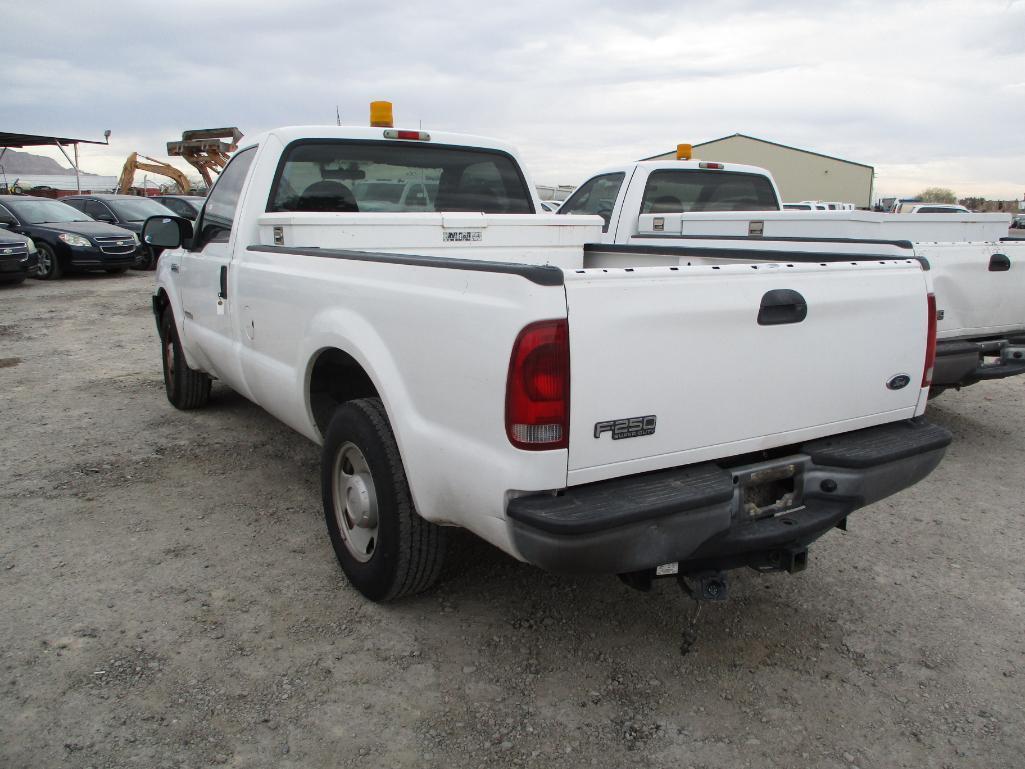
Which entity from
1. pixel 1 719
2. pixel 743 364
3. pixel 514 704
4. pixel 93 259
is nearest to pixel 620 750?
pixel 514 704

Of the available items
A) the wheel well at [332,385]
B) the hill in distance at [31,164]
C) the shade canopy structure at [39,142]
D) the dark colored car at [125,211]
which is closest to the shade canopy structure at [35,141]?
the shade canopy structure at [39,142]

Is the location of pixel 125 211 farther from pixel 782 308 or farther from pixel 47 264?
pixel 782 308

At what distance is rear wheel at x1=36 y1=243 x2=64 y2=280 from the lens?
1526 centimetres

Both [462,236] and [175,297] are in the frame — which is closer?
[462,236]

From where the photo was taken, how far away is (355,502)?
10.6 ft

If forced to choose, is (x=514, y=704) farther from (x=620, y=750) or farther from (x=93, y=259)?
(x=93, y=259)

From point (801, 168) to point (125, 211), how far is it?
31.4 m

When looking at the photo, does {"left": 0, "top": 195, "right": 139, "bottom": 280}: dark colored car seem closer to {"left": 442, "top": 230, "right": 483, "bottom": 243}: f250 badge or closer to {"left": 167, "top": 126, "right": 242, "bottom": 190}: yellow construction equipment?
{"left": 167, "top": 126, "right": 242, "bottom": 190}: yellow construction equipment

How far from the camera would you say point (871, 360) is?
287 cm

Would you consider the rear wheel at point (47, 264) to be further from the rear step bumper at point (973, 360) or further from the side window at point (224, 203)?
the rear step bumper at point (973, 360)

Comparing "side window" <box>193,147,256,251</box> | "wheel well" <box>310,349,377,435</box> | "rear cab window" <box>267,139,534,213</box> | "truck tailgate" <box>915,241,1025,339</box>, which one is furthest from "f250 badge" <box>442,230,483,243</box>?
"truck tailgate" <box>915,241,1025,339</box>

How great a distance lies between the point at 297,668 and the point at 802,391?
2.02m

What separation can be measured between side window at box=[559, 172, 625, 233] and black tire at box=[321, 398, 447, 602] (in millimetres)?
4823

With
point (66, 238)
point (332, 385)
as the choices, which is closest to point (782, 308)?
point (332, 385)
